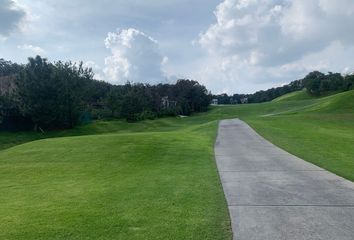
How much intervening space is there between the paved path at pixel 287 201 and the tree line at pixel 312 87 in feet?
303

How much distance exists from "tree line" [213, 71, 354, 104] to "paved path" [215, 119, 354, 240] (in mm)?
92204

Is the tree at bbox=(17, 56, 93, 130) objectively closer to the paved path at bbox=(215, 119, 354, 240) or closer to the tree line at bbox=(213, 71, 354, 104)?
the paved path at bbox=(215, 119, 354, 240)

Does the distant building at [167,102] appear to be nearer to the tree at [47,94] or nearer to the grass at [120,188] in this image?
the tree at [47,94]

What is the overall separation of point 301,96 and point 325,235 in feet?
342

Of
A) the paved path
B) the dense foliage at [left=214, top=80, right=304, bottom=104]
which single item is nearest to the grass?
the paved path

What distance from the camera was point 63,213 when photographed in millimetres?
6707

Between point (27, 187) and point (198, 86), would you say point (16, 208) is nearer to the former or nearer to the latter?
point (27, 187)

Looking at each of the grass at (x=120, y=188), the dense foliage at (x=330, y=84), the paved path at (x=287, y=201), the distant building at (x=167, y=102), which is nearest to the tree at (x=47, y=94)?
the grass at (x=120, y=188)

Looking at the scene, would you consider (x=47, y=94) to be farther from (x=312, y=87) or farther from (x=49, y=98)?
(x=312, y=87)

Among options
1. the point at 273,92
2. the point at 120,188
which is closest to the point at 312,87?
the point at 273,92

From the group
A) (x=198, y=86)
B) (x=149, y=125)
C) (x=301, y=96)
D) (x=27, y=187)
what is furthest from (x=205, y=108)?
(x=27, y=187)

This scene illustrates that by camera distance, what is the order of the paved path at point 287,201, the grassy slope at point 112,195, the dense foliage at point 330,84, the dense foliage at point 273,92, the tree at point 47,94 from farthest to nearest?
the dense foliage at point 273,92
the dense foliage at point 330,84
the tree at point 47,94
the grassy slope at point 112,195
the paved path at point 287,201

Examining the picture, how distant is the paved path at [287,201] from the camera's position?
5.59 meters

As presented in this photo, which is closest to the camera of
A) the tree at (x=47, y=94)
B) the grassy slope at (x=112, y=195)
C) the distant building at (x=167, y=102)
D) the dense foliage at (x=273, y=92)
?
the grassy slope at (x=112, y=195)
